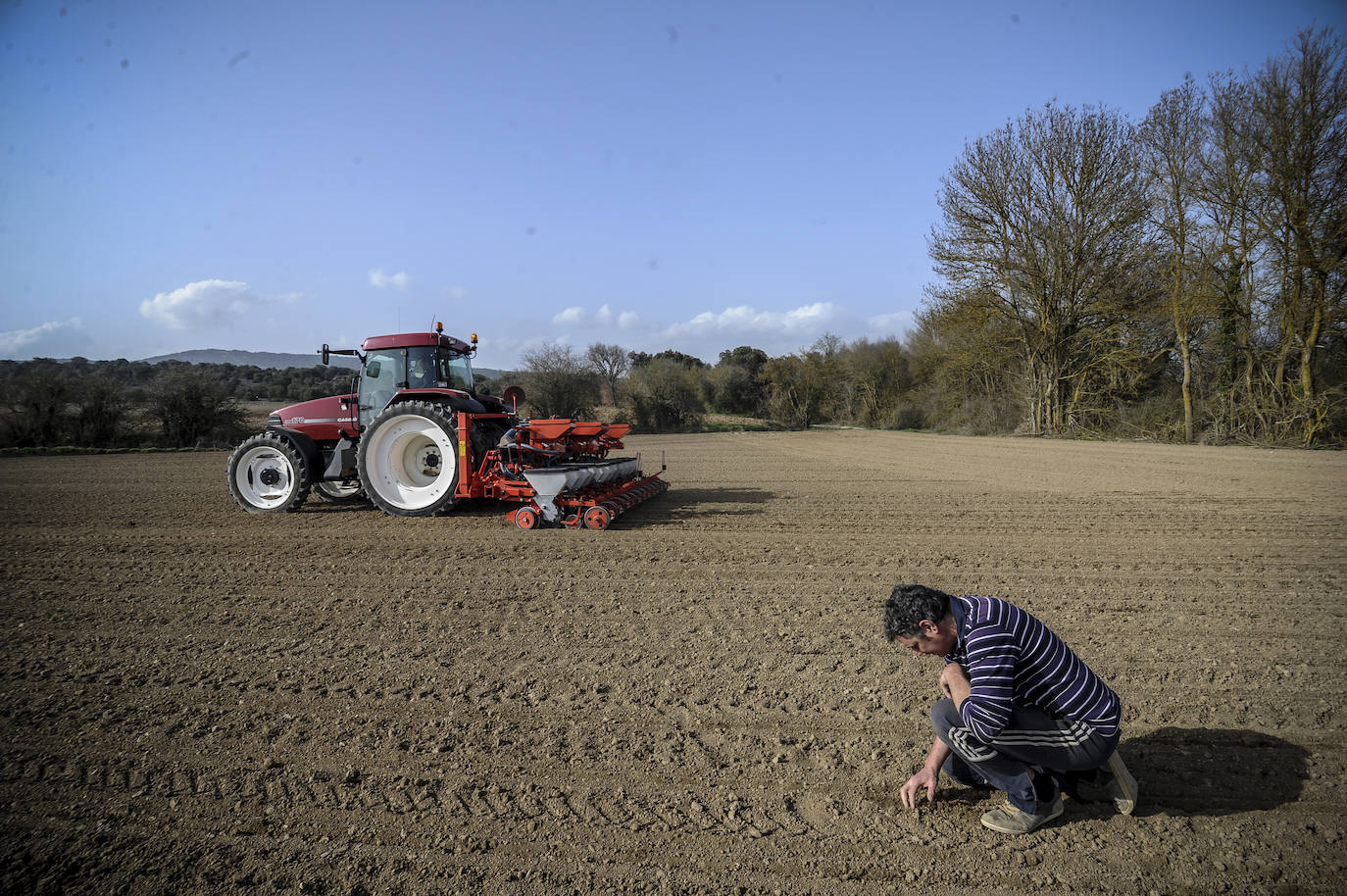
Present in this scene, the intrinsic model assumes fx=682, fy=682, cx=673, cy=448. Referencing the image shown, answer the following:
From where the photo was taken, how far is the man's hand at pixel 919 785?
9.30ft

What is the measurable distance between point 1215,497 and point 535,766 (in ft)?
37.7

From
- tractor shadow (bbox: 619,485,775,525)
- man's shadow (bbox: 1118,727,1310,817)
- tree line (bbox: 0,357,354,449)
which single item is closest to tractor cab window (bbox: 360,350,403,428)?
tractor shadow (bbox: 619,485,775,525)

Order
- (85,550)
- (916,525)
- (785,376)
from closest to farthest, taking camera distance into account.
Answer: (85,550) → (916,525) → (785,376)

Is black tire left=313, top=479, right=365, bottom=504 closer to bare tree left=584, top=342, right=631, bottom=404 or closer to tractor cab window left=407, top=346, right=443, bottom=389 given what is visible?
tractor cab window left=407, top=346, right=443, bottom=389

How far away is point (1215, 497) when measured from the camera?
10.4 meters

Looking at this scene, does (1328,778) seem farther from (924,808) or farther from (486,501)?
(486,501)

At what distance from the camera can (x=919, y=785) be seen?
2840mm

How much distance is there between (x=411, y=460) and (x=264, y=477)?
2294 millimetres

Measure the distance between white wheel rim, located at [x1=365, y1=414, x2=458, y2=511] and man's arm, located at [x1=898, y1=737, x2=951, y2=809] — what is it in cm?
695

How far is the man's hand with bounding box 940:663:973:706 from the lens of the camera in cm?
281

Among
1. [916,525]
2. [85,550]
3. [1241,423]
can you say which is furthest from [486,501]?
[1241,423]

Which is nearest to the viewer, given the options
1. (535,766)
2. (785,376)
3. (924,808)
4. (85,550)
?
(924,808)

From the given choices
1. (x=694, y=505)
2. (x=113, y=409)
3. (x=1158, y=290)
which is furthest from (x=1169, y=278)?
(x=113, y=409)

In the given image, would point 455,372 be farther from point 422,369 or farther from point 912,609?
point 912,609
